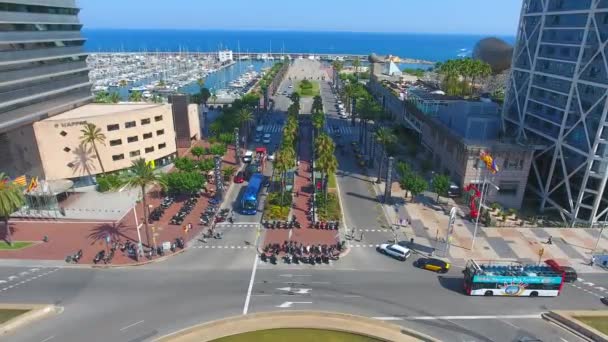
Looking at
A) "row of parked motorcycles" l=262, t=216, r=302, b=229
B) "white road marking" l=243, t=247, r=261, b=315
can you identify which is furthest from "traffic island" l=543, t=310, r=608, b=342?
"row of parked motorcycles" l=262, t=216, r=302, b=229

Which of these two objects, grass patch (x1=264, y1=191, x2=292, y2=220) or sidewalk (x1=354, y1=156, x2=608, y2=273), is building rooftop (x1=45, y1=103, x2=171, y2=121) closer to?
grass patch (x1=264, y1=191, x2=292, y2=220)

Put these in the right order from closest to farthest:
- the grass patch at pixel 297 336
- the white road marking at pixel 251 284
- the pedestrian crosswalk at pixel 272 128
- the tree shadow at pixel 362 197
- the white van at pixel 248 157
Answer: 1. the grass patch at pixel 297 336
2. the white road marking at pixel 251 284
3. the tree shadow at pixel 362 197
4. the white van at pixel 248 157
5. the pedestrian crosswalk at pixel 272 128

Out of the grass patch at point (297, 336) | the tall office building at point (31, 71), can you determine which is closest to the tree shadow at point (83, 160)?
the tall office building at point (31, 71)

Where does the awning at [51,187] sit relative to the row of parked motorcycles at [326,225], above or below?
above

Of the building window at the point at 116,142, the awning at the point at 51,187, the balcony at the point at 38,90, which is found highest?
the balcony at the point at 38,90

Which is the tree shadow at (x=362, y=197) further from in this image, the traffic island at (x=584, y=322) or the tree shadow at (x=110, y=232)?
the tree shadow at (x=110, y=232)

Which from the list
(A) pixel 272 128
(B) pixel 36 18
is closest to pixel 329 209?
(A) pixel 272 128

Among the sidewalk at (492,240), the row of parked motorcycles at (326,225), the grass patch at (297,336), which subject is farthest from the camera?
the row of parked motorcycles at (326,225)
